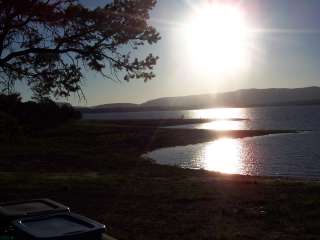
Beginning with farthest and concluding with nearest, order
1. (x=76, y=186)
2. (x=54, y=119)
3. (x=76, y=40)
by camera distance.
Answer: (x=54, y=119) → (x=76, y=186) → (x=76, y=40)

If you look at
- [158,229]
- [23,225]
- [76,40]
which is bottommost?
[158,229]

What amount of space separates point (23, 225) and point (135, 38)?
9265 millimetres

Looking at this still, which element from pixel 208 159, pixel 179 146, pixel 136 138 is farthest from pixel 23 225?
pixel 136 138

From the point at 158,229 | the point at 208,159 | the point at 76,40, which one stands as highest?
the point at 76,40

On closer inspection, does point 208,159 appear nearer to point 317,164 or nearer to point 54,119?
point 317,164

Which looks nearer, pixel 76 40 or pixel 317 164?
pixel 76 40

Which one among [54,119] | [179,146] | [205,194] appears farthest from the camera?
[54,119]

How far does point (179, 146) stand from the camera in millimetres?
62812

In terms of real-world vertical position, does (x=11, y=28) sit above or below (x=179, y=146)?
above

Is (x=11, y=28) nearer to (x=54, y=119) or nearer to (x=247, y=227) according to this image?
(x=247, y=227)

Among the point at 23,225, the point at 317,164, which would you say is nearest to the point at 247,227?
the point at 23,225

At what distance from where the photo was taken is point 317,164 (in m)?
37.7

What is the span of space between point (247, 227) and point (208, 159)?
123ft

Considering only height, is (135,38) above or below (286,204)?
above
